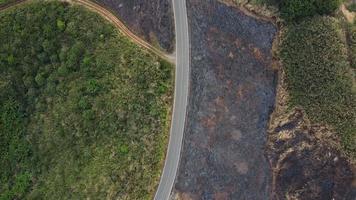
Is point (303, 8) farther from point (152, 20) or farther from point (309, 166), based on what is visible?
point (309, 166)

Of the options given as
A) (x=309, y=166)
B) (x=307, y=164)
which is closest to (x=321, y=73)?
(x=307, y=164)

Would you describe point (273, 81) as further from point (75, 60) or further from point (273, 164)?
point (75, 60)

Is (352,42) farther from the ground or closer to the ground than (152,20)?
farther from the ground

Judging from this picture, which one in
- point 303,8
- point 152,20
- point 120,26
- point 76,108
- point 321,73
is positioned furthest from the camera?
point 120,26

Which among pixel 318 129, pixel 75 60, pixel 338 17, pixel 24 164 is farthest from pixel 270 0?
pixel 24 164

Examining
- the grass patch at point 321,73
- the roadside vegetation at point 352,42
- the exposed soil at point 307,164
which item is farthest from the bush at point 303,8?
the exposed soil at point 307,164

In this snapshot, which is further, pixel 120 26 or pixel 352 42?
pixel 120 26
